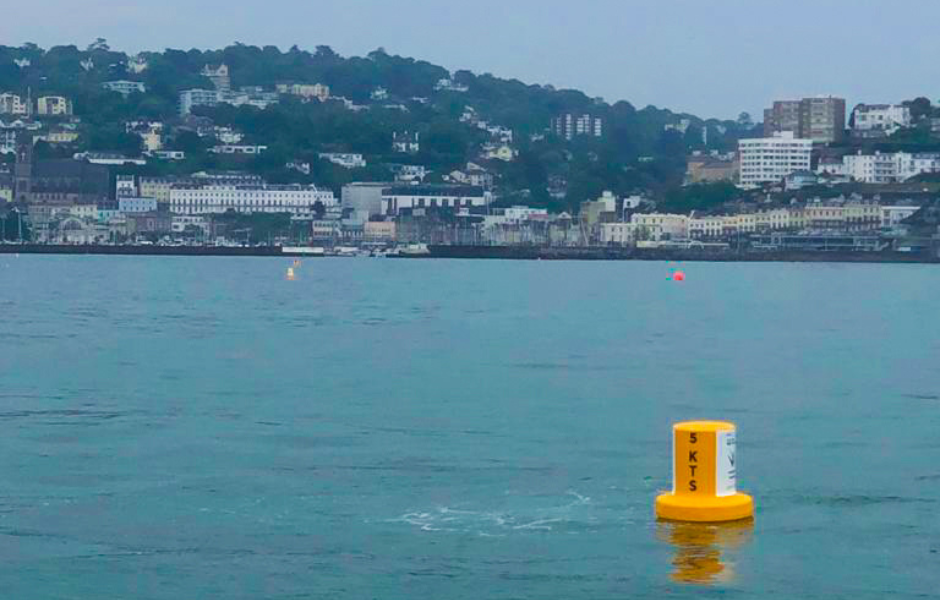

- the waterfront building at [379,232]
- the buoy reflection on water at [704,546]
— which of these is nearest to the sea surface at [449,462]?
the buoy reflection on water at [704,546]

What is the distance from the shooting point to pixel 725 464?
14.6m

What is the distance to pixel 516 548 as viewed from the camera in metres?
13.9

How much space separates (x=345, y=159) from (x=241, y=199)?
81.0 feet

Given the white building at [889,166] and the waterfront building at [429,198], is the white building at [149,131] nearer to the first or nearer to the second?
the waterfront building at [429,198]

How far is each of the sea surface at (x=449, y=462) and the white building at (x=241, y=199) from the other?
120695 millimetres

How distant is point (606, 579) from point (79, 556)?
3089 millimetres

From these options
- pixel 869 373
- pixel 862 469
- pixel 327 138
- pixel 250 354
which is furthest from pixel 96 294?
pixel 327 138

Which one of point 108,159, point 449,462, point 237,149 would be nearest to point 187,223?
point 108,159

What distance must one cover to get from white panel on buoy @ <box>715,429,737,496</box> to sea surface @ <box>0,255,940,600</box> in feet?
1.18

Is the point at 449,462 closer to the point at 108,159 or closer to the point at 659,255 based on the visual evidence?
the point at 659,255

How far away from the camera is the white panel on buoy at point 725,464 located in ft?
47.2

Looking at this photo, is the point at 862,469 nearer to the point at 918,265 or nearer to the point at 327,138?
the point at 918,265

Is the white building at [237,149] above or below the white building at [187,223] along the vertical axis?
above

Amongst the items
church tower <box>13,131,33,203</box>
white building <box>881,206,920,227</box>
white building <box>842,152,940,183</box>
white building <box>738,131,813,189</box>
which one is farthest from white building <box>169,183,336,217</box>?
white building <box>881,206,920,227</box>
